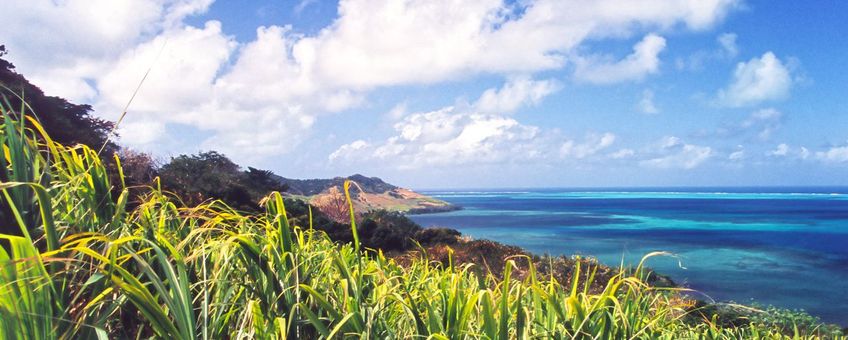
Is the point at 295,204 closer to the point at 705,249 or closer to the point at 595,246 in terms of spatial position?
the point at 595,246

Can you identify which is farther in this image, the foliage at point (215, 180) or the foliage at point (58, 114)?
the foliage at point (215, 180)

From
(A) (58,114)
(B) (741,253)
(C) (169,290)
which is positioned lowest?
(B) (741,253)

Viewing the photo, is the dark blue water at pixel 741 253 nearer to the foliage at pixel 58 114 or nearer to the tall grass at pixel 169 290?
the tall grass at pixel 169 290

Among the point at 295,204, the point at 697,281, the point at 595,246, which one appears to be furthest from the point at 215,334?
the point at 595,246

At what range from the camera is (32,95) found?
12422 mm

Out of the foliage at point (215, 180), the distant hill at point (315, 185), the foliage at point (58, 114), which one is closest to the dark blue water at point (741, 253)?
the foliage at point (215, 180)

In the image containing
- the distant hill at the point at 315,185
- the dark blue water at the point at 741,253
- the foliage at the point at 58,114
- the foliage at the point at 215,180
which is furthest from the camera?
the distant hill at the point at 315,185

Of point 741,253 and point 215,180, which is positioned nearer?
point 215,180

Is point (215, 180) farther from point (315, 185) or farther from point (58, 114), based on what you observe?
point (315, 185)

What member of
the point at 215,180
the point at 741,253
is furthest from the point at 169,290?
the point at 741,253

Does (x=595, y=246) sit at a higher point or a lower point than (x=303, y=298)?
lower

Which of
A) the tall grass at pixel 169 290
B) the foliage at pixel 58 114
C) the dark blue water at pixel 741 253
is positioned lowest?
the dark blue water at pixel 741 253

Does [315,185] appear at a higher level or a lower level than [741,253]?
higher

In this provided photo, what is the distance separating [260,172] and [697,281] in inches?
867
